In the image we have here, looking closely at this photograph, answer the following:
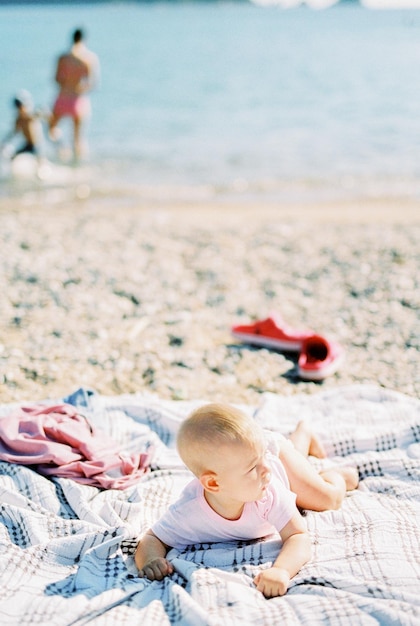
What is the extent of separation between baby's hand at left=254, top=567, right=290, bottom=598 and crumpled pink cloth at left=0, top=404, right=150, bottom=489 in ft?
3.35

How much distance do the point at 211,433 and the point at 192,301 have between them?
386 centimetres

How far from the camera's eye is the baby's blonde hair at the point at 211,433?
2672 millimetres

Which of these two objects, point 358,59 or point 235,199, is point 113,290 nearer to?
point 235,199

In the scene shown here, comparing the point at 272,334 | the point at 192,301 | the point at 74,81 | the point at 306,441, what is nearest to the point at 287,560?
the point at 306,441

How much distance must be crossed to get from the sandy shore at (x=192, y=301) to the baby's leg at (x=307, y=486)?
160 centimetres

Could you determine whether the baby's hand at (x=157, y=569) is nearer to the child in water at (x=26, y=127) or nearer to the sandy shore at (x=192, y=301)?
the sandy shore at (x=192, y=301)

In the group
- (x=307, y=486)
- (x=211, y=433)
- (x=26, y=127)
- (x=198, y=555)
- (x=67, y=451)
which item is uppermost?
(x=26, y=127)

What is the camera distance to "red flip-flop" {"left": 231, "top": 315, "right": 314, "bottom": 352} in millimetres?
5484

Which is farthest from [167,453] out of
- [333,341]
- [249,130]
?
[249,130]

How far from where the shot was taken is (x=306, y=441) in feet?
11.8

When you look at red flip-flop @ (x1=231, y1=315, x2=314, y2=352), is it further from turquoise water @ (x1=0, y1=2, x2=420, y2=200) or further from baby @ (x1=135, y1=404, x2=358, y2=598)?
turquoise water @ (x1=0, y1=2, x2=420, y2=200)

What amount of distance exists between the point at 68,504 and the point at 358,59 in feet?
138

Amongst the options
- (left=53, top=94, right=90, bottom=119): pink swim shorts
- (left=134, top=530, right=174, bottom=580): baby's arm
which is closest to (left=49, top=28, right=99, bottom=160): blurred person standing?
(left=53, top=94, right=90, bottom=119): pink swim shorts

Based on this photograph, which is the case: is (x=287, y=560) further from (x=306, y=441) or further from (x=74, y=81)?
(x=74, y=81)
